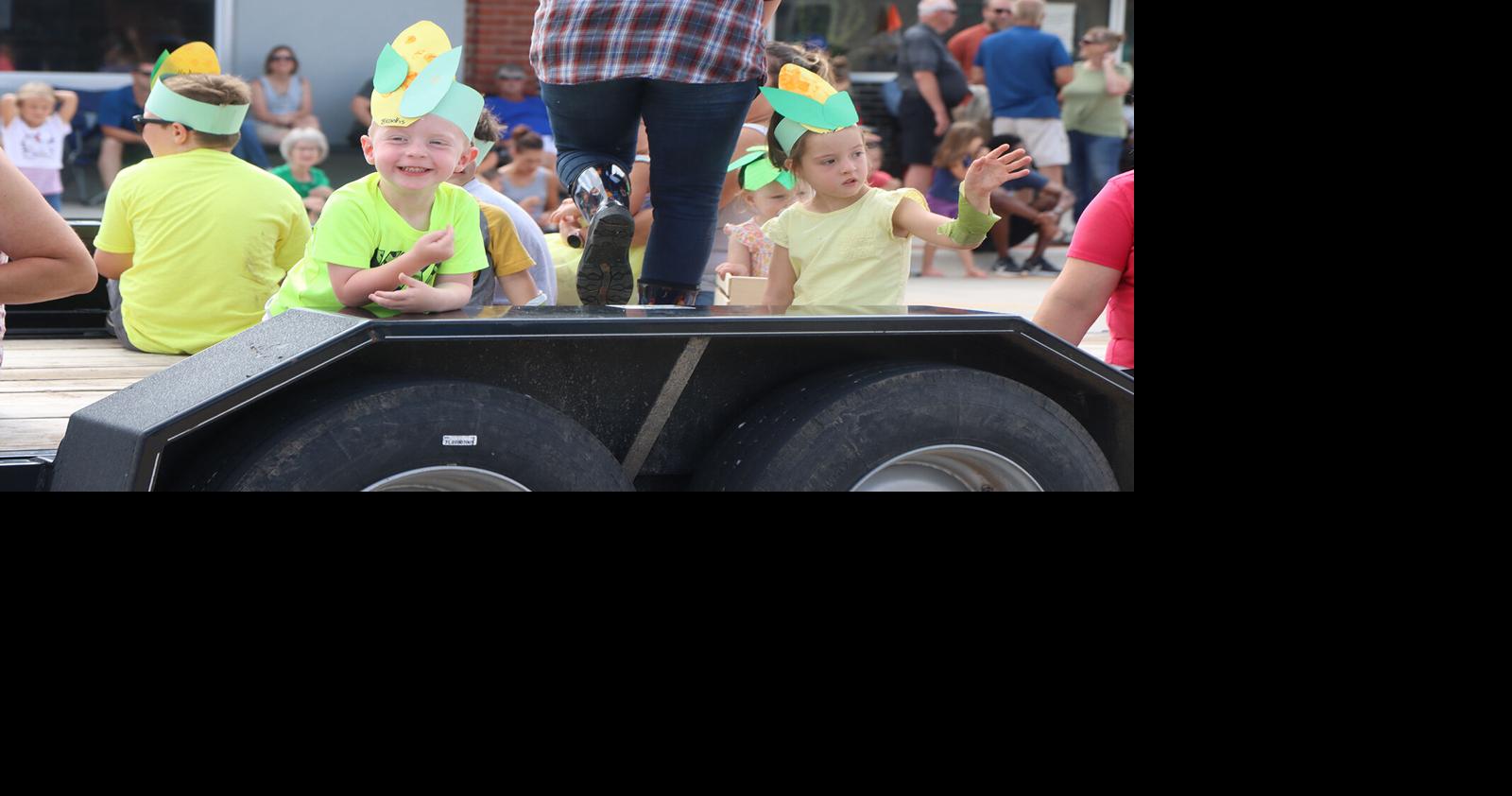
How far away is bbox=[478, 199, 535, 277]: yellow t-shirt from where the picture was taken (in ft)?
13.1

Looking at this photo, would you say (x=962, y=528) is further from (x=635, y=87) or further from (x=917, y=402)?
(x=635, y=87)

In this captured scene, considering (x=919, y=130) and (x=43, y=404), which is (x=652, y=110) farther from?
(x=919, y=130)

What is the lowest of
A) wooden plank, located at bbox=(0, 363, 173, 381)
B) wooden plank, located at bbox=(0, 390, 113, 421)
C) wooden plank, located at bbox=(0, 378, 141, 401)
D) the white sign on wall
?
wooden plank, located at bbox=(0, 390, 113, 421)

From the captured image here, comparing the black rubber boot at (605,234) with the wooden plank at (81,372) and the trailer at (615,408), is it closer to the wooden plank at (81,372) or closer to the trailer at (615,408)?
the trailer at (615,408)

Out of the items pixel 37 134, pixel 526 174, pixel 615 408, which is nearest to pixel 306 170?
pixel 526 174

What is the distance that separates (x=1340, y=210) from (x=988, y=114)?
8.69 metres

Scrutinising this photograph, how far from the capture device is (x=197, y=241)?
4133mm

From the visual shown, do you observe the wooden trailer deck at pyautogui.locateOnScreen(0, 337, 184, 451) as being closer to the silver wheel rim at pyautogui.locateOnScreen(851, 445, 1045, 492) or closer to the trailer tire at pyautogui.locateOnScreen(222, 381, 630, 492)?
the trailer tire at pyautogui.locateOnScreen(222, 381, 630, 492)

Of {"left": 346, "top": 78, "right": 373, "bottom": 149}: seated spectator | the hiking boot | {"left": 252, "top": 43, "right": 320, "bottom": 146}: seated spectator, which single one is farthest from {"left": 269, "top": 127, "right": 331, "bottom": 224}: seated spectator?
the hiking boot

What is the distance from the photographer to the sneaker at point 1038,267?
1056cm

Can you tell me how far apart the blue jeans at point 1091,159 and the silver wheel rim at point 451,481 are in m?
8.74

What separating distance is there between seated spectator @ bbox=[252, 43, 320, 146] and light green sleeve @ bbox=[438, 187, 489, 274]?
8380 mm

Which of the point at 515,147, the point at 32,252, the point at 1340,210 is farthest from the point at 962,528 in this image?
the point at 515,147

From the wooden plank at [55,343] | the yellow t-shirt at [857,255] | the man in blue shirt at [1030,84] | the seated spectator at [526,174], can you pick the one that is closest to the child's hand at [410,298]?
the yellow t-shirt at [857,255]
